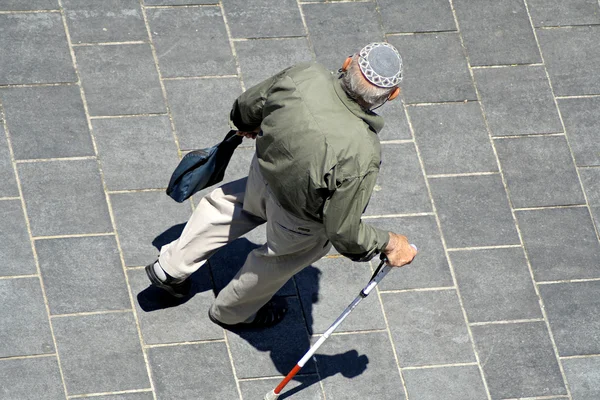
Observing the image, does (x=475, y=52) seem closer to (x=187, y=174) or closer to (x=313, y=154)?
(x=187, y=174)

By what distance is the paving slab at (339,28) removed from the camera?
6.98m

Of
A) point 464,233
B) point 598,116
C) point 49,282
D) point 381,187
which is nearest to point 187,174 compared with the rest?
point 49,282

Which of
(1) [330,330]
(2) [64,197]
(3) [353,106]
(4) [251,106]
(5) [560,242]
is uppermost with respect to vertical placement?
(3) [353,106]

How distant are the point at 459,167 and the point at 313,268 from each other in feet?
4.09

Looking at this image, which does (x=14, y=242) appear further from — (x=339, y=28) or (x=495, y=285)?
(x=495, y=285)

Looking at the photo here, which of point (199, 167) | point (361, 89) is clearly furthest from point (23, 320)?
point (361, 89)

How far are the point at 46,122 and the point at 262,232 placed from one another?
1459 millimetres

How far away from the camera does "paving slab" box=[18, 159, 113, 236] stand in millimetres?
5949

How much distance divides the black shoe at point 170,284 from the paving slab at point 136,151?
0.67 meters

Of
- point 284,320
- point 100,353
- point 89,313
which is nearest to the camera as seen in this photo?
point 100,353

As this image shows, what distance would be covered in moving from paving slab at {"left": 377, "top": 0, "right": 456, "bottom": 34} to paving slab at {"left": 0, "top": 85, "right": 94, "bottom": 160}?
7.33 feet

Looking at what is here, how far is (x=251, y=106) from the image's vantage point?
500cm

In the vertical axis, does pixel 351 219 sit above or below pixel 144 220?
above

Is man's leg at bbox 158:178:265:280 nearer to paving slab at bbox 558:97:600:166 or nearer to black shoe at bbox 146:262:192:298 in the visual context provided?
black shoe at bbox 146:262:192:298
